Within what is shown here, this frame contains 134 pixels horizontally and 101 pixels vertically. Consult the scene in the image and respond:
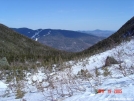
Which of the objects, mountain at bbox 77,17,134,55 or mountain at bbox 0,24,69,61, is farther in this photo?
mountain at bbox 0,24,69,61

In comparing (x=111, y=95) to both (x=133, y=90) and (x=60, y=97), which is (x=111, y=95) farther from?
(x=60, y=97)

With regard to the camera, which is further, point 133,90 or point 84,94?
point 84,94

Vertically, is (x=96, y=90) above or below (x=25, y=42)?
below

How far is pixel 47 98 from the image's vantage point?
14.9ft

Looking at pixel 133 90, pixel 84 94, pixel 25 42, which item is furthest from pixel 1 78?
pixel 25 42

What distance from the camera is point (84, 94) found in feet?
13.7

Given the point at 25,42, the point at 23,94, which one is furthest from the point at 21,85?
the point at 25,42

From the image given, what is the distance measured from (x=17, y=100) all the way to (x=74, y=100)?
1728 millimetres

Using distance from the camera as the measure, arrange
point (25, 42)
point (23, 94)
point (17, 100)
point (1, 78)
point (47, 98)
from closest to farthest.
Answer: point (47, 98) → point (17, 100) → point (23, 94) → point (1, 78) → point (25, 42)

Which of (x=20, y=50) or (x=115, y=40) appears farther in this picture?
(x=20, y=50)

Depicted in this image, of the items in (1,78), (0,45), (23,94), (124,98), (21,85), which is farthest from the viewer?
(0,45)

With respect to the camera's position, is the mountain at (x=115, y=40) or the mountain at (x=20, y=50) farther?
the mountain at (x=20, y=50)

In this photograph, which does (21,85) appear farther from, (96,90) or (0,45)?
(0,45)

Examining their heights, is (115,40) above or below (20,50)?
below
